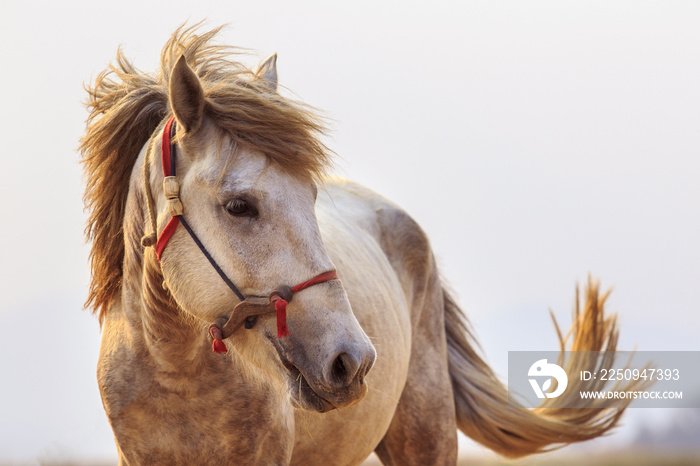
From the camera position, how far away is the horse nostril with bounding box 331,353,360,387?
101 inches

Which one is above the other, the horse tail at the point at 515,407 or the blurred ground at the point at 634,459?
the horse tail at the point at 515,407

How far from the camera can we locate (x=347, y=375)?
2.58 m

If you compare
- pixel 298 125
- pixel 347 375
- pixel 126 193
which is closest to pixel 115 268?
pixel 126 193

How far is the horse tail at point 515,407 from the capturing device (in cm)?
546

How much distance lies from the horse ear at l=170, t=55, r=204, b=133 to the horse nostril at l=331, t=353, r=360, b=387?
1005 millimetres

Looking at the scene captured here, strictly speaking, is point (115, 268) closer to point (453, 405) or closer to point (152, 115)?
point (152, 115)

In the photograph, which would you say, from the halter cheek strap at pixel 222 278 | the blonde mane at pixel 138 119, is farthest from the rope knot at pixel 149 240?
the blonde mane at pixel 138 119

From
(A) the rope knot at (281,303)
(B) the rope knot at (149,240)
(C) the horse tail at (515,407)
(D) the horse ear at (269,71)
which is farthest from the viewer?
(C) the horse tail at (515,407)

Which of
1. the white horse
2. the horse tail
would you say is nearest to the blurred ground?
the horse tail

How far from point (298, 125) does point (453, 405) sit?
2.80 m

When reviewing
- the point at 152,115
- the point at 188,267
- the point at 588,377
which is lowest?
the point at 588,377

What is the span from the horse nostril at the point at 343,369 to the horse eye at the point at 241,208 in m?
0.57

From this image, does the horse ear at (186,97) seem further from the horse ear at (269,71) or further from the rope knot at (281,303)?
the rope knot at (281,303)

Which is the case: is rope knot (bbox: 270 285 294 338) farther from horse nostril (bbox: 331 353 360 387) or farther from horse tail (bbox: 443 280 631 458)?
horse tail (bbox: 443 280 631 458)
